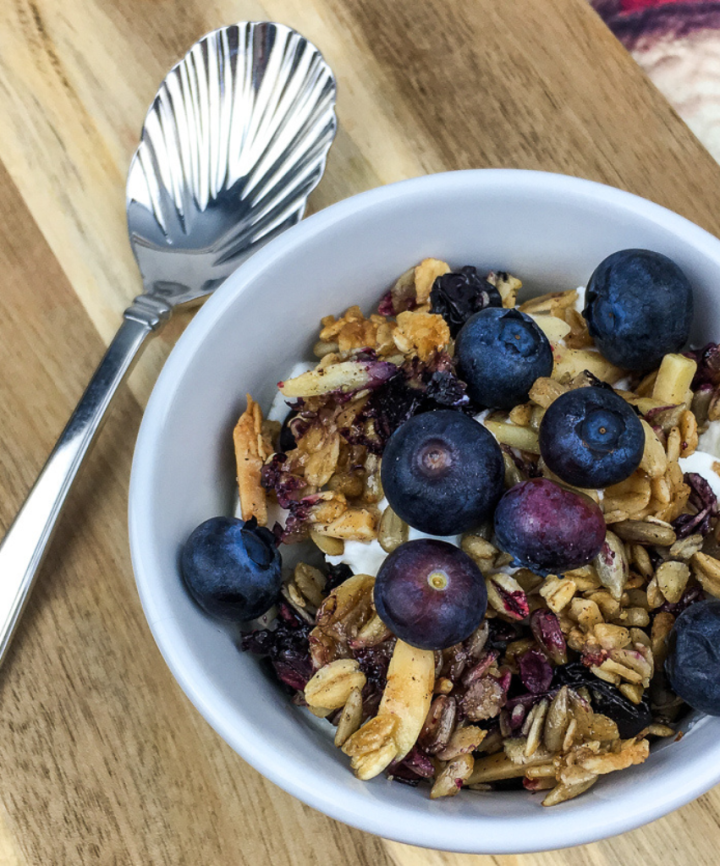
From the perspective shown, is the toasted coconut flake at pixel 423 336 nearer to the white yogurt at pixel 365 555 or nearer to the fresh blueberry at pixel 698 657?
the white yogurt at pixel 365 555

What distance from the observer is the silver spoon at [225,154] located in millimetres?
1030

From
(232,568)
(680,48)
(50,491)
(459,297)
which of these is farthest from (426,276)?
(680,48)

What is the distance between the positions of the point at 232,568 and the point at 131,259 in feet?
1.68

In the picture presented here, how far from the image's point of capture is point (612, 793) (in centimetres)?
74

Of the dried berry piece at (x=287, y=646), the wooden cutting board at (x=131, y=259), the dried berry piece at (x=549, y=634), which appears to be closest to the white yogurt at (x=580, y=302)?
the wooden cutting board at (x=131, y=259)

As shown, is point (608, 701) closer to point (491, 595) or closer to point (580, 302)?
point (491, 595)

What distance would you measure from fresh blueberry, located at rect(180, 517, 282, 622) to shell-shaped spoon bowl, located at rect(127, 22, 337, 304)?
15.4 inches

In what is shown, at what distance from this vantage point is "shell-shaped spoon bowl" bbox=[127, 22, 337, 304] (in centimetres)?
103

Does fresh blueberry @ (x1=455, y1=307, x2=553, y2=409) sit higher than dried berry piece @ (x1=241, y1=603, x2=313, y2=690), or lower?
higher

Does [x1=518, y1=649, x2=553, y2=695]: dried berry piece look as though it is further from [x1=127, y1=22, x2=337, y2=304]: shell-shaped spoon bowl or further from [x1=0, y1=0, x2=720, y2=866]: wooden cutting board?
[x1=127, y1=22, x2=337, y2=304]: shell-shaped spoon bowl

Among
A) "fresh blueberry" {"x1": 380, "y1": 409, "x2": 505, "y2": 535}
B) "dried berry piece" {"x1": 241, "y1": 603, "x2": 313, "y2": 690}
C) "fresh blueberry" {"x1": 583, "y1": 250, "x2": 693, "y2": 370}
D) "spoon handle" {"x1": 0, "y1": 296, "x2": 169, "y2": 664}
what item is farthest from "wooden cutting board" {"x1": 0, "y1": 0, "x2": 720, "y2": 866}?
"fresh blueberry" {"x1": 380, "y1": 409, "x2": 505, "y2": 535}

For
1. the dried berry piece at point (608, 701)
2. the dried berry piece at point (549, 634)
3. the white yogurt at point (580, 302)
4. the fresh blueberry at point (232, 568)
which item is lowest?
the dried berry piece at point (608, 701)

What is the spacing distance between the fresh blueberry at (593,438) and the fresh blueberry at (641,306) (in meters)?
0.11

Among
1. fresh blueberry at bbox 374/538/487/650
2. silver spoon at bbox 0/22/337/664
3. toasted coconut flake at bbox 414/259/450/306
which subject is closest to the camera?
fresh blueberry at bbox 374/538/487/650
